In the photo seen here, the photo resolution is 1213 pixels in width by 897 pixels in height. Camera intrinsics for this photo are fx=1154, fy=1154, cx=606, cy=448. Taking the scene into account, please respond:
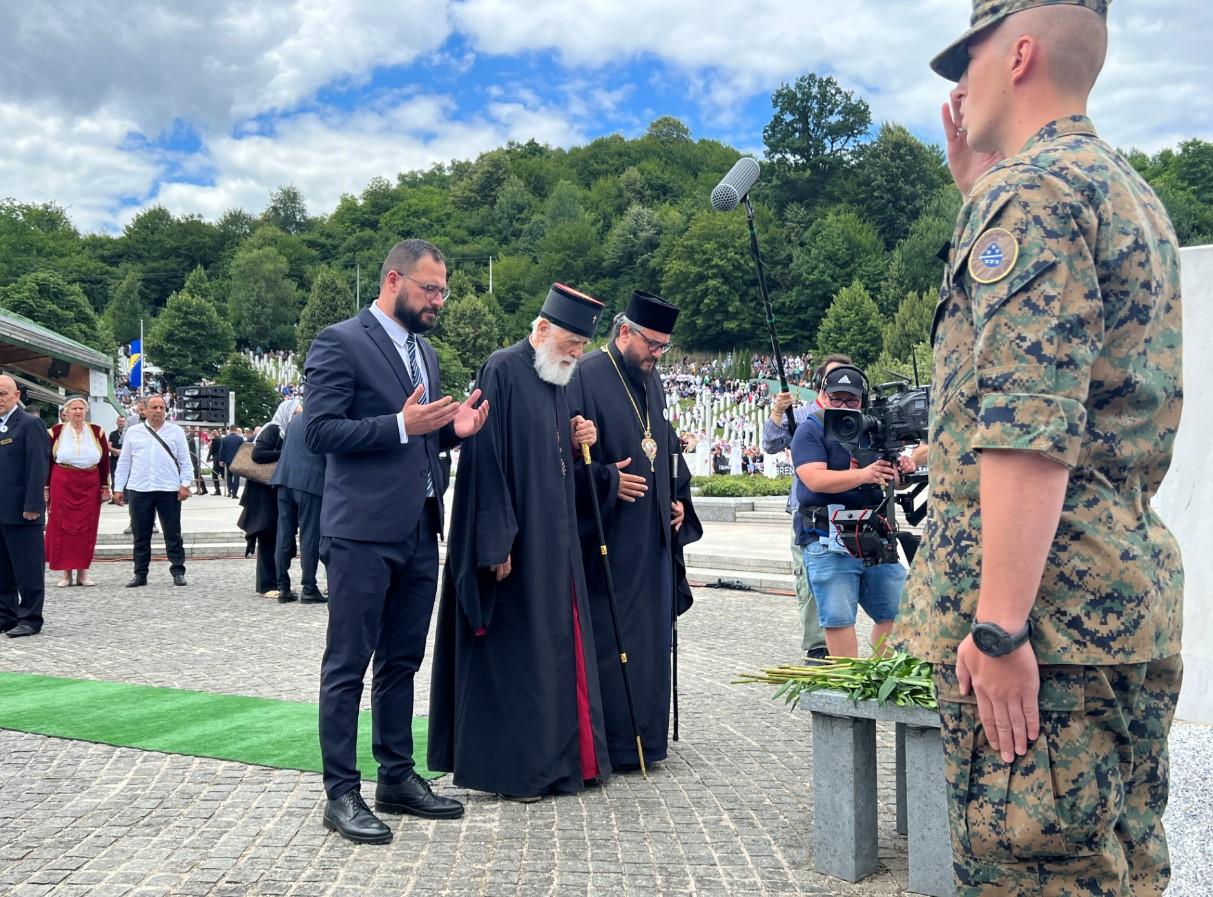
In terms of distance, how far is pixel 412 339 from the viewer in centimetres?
521

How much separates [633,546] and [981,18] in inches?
163

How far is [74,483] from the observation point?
41.3ft

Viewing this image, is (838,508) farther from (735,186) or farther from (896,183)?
(896,183)

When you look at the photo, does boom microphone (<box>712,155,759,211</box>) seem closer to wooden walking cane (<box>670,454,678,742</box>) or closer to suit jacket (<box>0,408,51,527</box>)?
wooden walking cane (<box>670,454,678,742</box>)

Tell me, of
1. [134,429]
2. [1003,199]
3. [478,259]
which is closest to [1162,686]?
[1003,199]

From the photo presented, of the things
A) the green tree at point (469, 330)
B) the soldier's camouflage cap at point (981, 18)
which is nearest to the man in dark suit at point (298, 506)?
the soldier's camouflage cap at point (981, 18)

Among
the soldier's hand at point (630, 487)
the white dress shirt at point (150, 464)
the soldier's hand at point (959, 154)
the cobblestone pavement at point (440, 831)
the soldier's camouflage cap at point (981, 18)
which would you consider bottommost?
the cobblestone pavement at point (440, 831)

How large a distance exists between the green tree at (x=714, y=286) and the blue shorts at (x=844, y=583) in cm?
8501

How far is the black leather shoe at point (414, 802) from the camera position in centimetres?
493

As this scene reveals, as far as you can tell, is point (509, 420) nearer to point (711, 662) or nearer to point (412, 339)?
point (412, 339)

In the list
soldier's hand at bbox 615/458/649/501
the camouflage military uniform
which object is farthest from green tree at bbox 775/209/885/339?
the camouflage military uniform

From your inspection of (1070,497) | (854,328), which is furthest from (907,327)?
(1070,497)

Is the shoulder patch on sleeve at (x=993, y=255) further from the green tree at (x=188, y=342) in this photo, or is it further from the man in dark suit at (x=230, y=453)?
the green tree at (x=188, y=342)

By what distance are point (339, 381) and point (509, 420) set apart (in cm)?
97
